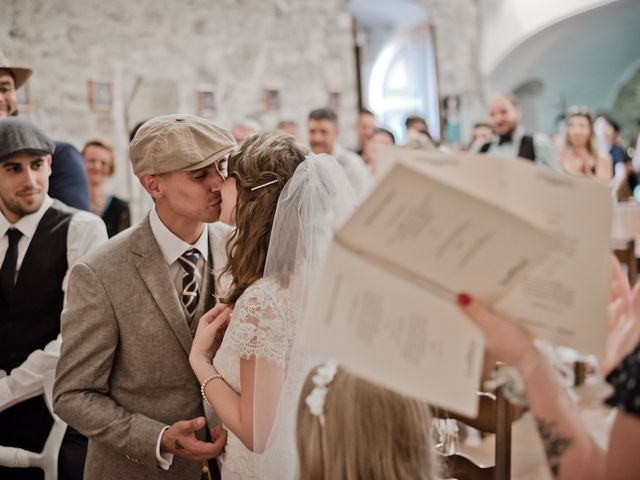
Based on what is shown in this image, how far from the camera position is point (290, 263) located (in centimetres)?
191

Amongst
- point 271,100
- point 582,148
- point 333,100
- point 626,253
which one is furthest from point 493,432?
point 333,100

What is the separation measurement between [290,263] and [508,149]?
4.25 meters

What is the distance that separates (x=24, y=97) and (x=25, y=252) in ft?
16.1

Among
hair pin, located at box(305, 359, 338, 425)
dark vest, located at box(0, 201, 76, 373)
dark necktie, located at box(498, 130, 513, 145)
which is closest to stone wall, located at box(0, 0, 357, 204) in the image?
dark necktie, located at box(498, 130, 513, 145)

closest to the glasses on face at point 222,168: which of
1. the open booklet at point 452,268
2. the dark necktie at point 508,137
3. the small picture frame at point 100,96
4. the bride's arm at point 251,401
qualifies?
the bride's arm at point 251,401

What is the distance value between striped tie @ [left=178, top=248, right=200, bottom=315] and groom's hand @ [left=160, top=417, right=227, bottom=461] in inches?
14.2

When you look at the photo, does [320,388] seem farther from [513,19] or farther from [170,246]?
[513,19]

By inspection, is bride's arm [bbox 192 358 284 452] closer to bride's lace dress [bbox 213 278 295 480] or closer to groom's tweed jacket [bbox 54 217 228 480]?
bride's lace dress [bbox 213 278 295 480]

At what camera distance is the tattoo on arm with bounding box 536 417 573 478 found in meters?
1.11

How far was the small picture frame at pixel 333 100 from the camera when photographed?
30.6ft

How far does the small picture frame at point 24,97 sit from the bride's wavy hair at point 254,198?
569 centimetres

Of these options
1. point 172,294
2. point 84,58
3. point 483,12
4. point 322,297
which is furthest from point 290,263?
point 483,12

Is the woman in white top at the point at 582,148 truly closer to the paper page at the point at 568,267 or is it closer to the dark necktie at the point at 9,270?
the dark necktie at the point at 9,270

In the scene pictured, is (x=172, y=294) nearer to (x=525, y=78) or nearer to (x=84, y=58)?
(x=84, y=58)
